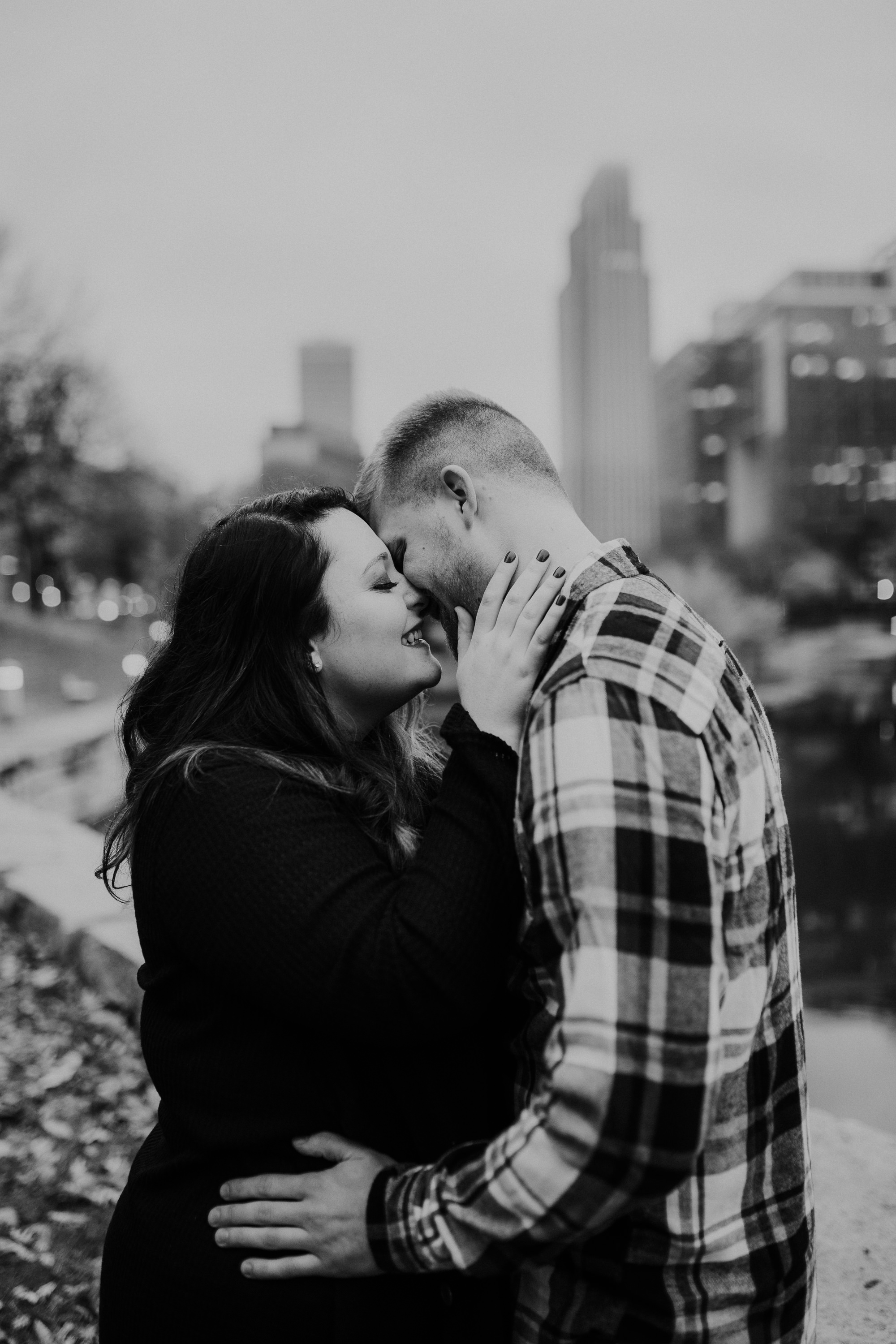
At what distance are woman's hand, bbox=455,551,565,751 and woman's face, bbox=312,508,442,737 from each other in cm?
26

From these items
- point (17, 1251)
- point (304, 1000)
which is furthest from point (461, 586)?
point (17, 1251)

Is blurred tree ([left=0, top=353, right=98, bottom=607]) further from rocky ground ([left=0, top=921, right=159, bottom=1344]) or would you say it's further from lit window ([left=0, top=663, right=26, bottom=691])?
rocky ground ([left=0, top=921, right=159, bottom=1344])

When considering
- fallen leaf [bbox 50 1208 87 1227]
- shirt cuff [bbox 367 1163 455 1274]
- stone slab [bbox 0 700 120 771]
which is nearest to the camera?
shirt cuff [bbox 367 1163 455 1274]

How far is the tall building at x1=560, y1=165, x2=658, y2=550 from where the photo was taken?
521 ft

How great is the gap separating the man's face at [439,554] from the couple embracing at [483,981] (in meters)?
0.01

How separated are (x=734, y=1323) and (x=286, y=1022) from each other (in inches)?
29.7

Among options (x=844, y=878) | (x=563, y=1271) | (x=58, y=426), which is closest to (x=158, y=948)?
(x=563, y=1271)

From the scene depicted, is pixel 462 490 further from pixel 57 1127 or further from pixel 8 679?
Answer: pixel 8 679

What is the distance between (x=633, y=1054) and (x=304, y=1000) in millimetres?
485

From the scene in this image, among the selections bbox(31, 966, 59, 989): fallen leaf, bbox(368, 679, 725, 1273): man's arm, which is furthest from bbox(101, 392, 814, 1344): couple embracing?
bbox(31, 966, 59, 989): fallen leaf

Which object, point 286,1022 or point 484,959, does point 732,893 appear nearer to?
point 484,959

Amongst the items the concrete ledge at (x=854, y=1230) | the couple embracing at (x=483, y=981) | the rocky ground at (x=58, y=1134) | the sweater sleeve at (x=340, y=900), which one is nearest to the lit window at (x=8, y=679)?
the rocky ground at (x=58, y=1134)

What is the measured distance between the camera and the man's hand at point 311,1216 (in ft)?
4.89

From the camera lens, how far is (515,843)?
4.83ft
